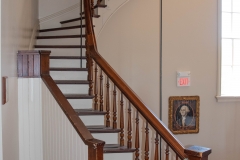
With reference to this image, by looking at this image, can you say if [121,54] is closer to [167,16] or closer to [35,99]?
[167,16]

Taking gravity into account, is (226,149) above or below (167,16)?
below

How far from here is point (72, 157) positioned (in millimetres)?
2072

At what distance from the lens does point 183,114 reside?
198 inches

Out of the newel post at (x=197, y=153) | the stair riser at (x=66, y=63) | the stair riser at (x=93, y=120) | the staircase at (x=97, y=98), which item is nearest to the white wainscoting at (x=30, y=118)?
the staircase at (x=97, y=98)

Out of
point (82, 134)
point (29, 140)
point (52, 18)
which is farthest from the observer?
point (52, 18)

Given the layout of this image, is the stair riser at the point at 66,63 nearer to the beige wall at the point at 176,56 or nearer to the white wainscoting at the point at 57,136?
the beige wall at the point at 176,56

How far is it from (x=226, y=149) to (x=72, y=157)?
3.82 meters

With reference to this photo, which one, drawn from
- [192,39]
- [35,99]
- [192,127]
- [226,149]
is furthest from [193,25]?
[35,99]

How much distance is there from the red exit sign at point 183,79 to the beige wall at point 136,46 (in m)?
0.33

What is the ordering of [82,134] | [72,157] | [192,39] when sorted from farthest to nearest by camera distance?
1. [192,39]
2. [72,157]
3. [82,134]

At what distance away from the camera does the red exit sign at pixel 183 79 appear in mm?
4922

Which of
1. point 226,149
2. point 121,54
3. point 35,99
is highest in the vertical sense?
point 121,54

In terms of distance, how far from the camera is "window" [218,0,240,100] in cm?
533

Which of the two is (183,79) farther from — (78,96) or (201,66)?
(78,96)
